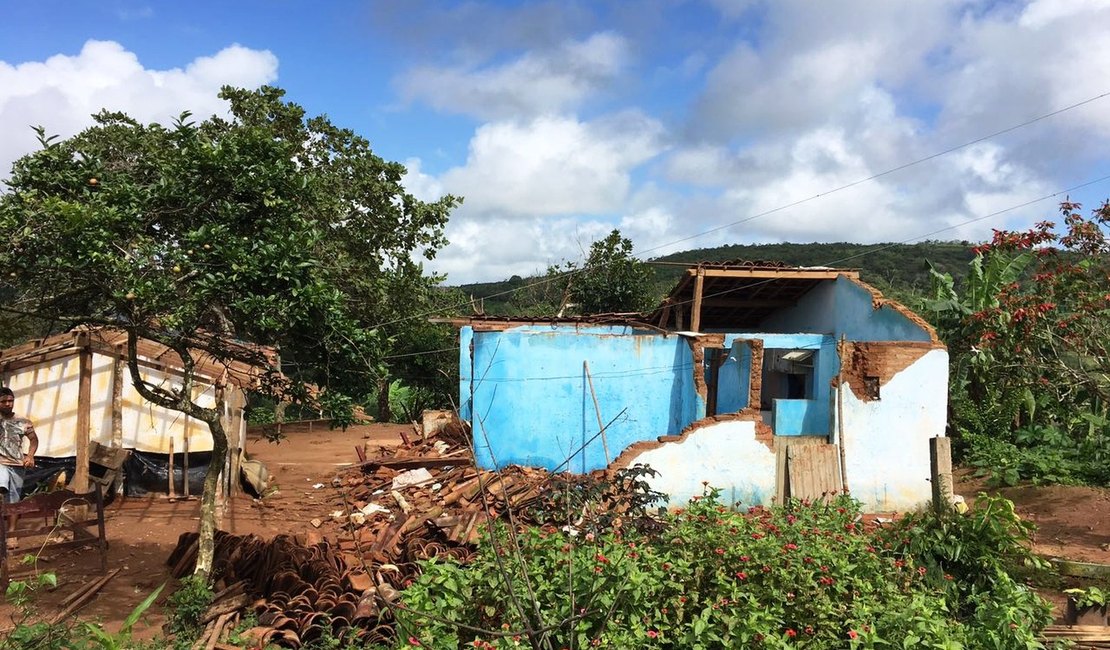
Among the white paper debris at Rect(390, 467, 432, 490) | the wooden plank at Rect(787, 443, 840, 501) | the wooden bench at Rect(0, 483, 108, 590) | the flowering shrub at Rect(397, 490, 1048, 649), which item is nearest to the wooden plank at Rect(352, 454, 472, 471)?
the white paper debris at Rect(390, 467, 432, 490)

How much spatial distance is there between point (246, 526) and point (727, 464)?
23.9 ft

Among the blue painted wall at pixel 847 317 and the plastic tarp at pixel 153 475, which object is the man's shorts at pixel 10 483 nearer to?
the plastic tarp at pixel 153 475

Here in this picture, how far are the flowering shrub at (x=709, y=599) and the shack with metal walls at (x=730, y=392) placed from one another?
371 centimetres

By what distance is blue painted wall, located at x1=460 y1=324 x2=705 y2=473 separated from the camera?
41.2 feet

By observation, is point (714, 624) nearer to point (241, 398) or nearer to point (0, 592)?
point (0, 592)

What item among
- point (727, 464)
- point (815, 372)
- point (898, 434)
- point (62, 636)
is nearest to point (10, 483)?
point (62, 636)

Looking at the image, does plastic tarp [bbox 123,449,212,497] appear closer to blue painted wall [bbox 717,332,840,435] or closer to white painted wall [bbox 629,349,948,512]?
blue painted wall [bbox 717,332,840,435]

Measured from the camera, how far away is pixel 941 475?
314 inches

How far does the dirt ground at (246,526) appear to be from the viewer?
728 cm

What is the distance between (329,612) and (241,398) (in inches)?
343

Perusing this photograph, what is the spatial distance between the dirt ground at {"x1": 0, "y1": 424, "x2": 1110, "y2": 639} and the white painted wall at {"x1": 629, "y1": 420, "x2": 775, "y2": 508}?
3.70m

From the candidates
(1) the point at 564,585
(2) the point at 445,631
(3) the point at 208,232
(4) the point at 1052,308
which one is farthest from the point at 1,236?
(4) the point at 1052,308

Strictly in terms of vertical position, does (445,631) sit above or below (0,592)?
above

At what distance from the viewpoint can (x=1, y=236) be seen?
5434mm
